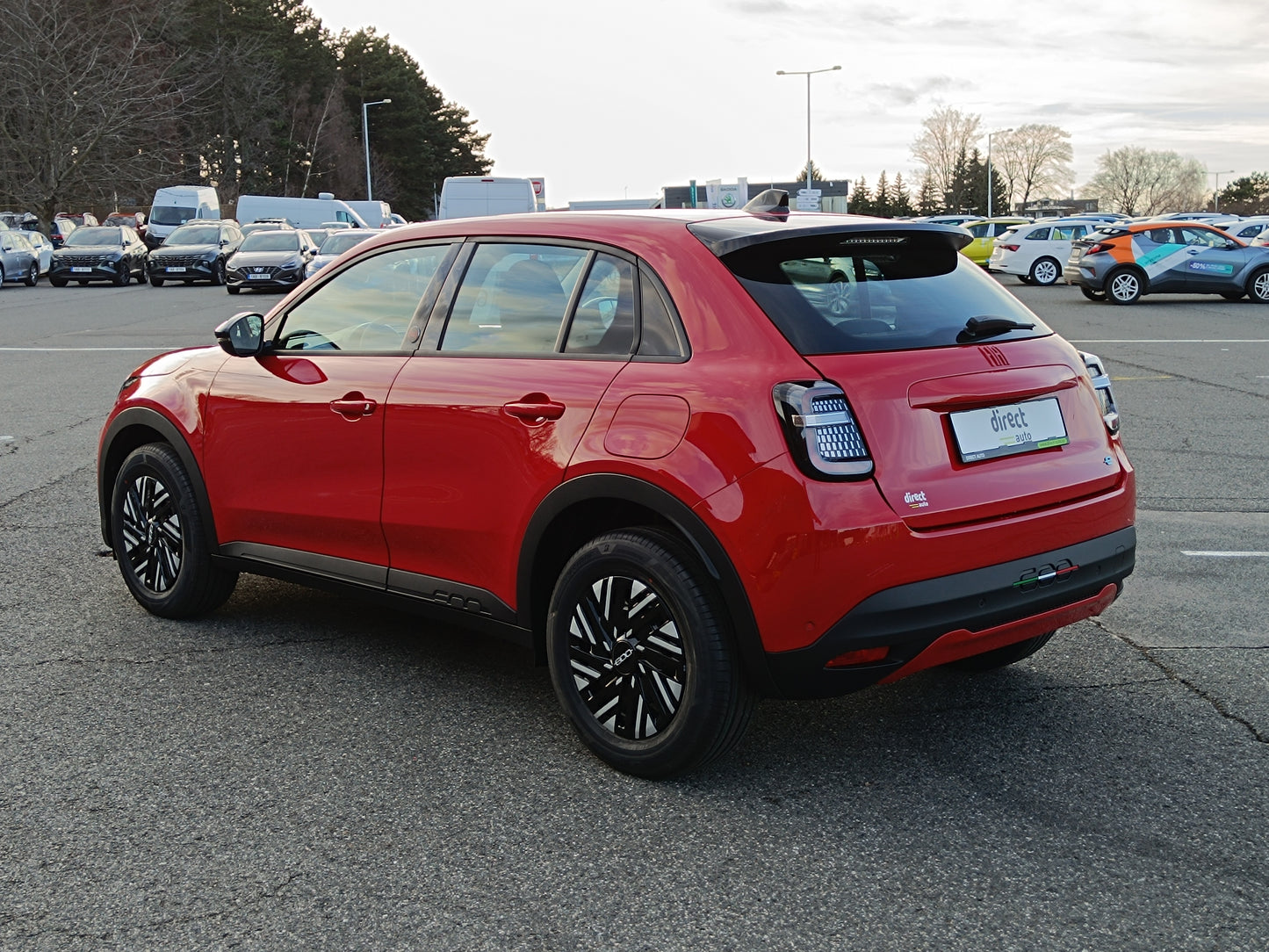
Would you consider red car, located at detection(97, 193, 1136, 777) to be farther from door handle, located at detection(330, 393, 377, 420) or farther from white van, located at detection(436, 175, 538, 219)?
white van, located at detection(436, 175, 538, 219)

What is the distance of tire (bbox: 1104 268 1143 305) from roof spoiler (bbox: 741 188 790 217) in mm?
23400

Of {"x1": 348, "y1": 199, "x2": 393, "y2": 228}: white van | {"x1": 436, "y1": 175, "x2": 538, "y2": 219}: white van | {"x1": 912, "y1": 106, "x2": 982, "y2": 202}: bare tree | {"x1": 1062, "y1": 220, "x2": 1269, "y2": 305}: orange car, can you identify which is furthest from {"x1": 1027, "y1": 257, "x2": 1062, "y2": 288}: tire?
{"x1": 912, "y1": 106, "x2": 982, "y2": 202}: bare tree

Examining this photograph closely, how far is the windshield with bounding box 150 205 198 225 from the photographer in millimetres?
48844

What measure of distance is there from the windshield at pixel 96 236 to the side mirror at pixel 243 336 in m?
35.2

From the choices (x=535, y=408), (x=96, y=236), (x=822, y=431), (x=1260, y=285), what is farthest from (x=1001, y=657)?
(x=96, y=236)

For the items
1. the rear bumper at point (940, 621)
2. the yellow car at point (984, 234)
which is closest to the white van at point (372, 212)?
the yellow car at point (984, 234)

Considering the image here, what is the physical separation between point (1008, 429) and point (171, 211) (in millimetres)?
49691

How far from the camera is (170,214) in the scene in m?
49.1

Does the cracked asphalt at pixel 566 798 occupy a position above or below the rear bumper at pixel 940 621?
below

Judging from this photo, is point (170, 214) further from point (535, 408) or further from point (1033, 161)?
point (1033, 161)

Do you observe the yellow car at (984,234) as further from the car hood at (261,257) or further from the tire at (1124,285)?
the car hood at (261,257)

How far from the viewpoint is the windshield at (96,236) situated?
123 ft

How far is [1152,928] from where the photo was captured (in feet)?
9.72

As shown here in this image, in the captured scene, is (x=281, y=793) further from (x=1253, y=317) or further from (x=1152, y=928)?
(x=1253, y=317)
